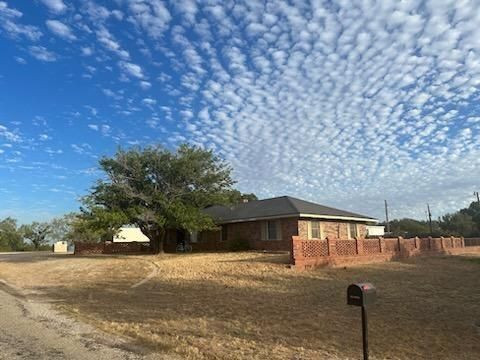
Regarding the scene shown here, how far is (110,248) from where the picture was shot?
34.1 metres

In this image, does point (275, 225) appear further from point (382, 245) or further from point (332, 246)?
point (332, 246)

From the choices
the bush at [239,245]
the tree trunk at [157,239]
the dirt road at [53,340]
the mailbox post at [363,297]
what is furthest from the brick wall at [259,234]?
the mailbox post at [363,297]

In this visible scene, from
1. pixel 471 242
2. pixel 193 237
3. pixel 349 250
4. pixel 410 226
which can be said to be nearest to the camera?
pixel 349 250

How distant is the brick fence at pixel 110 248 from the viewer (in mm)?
33938

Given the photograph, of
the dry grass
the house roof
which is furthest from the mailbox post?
the house roof

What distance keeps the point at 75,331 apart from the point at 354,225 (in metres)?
26.9

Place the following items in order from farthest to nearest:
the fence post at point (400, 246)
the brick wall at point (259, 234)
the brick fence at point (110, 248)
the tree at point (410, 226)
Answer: the tree at point (410, 226) < the brick fence at point (110, 248) < the brick wall at point (259, 234) < the fence post at point (400, 246)

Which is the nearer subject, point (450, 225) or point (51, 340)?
point (51, 340)

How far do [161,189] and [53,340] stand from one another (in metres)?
22.0

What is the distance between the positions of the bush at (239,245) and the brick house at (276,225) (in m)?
0.14

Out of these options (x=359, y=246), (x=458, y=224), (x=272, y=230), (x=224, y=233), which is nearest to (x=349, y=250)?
(x=359, y=246)

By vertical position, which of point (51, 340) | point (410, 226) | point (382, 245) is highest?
point (410, 226)

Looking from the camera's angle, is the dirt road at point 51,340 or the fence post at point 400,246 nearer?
the dirt road at point 51,340

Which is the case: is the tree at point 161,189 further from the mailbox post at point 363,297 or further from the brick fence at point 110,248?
the mailbox post at point 363,297
